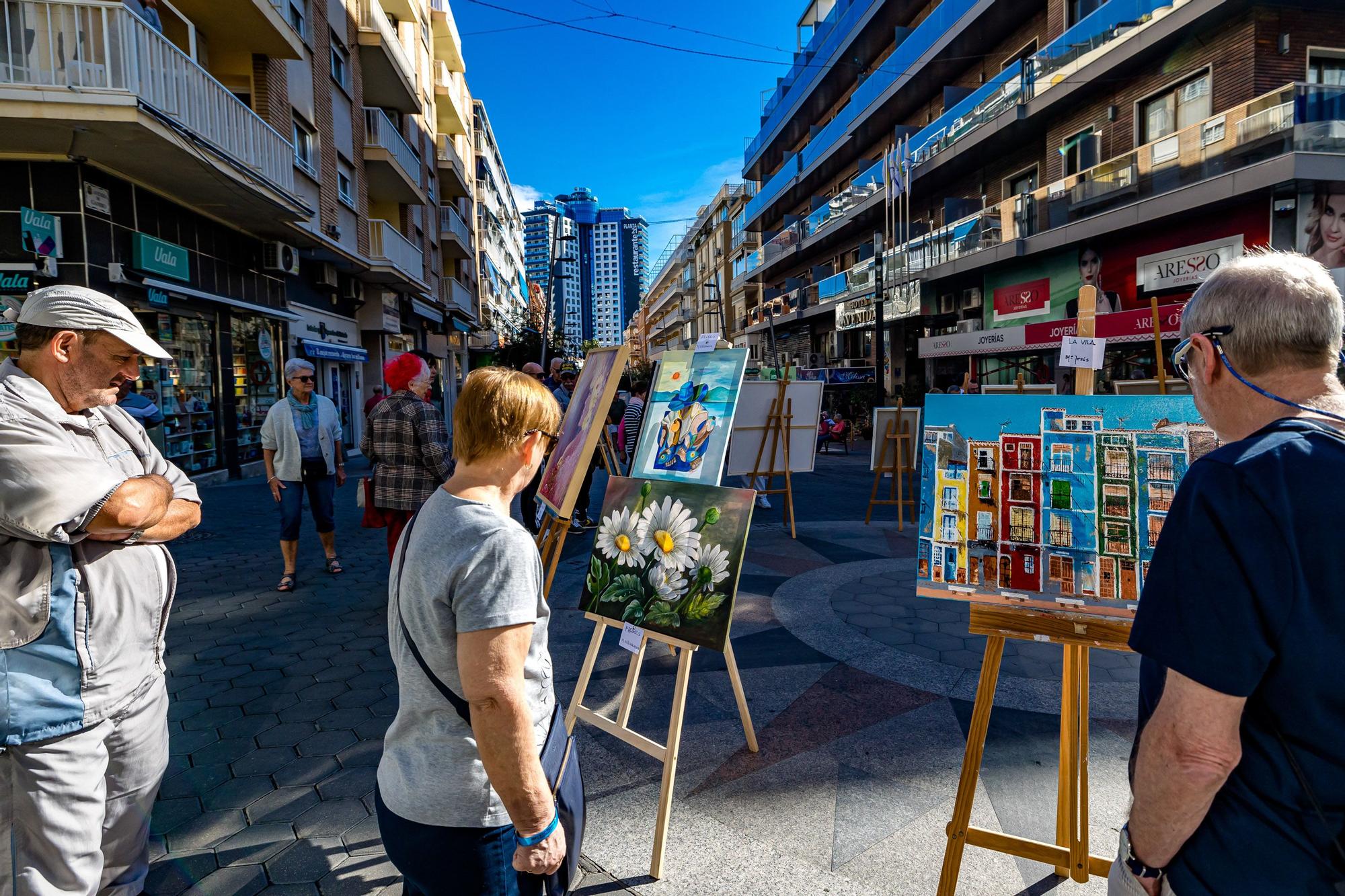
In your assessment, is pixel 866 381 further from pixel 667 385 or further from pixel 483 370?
pixel 483 370

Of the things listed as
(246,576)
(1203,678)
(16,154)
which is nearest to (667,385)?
(1203,678)

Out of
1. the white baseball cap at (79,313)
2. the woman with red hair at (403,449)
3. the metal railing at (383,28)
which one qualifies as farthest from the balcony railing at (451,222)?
the white baseball cap at (79,313)

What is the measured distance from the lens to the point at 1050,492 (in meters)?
2.48

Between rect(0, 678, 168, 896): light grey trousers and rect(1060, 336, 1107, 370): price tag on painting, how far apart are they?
10.9 ft

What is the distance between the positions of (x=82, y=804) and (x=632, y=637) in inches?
71.5

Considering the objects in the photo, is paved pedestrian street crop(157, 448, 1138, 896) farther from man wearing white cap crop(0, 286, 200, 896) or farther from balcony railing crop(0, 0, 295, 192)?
balcony railing crop(0, 0, 295, 192)

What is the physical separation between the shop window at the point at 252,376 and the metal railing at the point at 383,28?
918cm

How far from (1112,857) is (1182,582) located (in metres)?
2.00

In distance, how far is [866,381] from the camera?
2598cm

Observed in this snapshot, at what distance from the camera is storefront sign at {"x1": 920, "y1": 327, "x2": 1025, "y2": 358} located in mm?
17219

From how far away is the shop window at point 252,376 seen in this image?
13.1 metres

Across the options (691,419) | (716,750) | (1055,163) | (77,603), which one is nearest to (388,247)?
(1055,163)

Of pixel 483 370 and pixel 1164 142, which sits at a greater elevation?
pixel 1164 142

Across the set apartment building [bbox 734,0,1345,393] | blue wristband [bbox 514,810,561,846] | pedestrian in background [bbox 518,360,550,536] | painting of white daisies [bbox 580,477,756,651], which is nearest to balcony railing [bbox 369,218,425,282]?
pedestrian in background [bbox 518,360,550,536]
